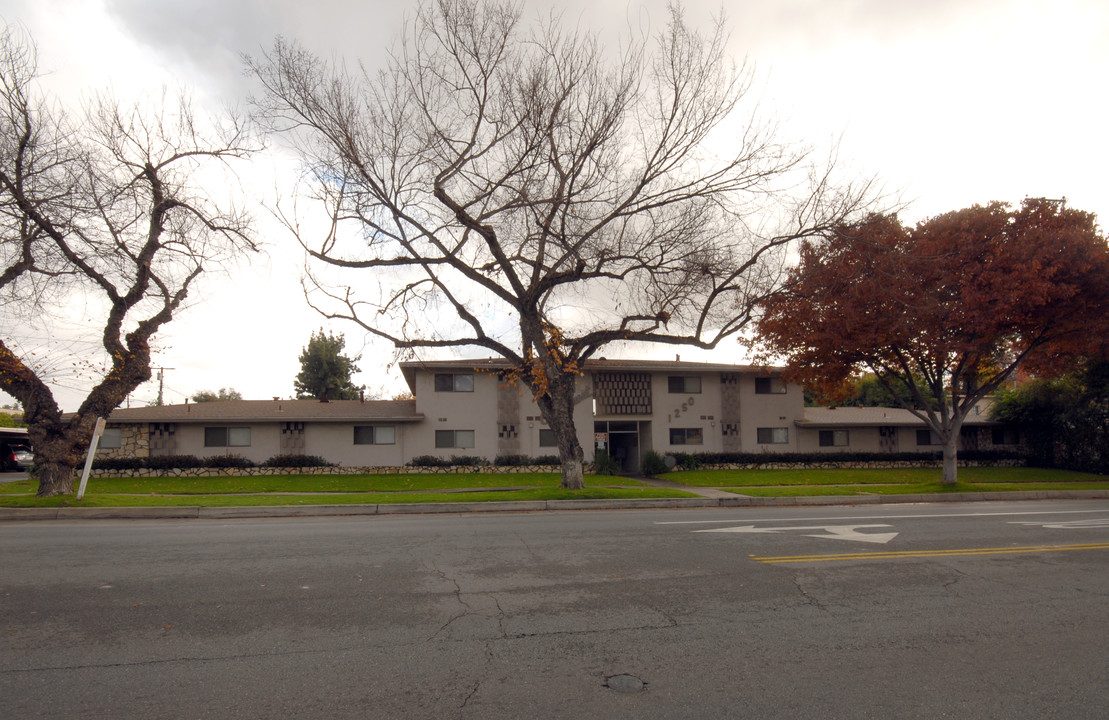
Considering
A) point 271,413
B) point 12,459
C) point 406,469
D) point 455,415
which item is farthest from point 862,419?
point 12,459

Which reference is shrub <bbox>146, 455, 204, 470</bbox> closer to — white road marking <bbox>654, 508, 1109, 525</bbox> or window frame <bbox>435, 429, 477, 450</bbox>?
window frame <bbox>435, 429, 477, 450</bbox>

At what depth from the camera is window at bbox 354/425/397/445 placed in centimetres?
3134

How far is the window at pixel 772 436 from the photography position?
1358 inches

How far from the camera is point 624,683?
181 inches

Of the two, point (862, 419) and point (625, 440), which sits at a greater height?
point (862, 419)

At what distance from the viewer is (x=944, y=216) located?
22688mm

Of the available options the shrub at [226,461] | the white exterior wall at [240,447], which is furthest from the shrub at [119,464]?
the shrub at [226,461]

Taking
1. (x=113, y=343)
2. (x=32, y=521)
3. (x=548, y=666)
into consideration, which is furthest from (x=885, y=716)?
(x=113, y=343)

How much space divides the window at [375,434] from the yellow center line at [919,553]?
24.7 metres

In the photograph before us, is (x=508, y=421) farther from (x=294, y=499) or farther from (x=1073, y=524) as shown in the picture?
(x=1073, y=524)

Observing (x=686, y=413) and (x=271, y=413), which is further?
(x=686, y=413)

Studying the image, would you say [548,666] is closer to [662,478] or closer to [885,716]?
[885,716]

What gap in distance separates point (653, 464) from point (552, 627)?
26103 mm

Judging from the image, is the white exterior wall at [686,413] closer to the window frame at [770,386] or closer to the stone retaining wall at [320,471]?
the window frame at [770,386]
